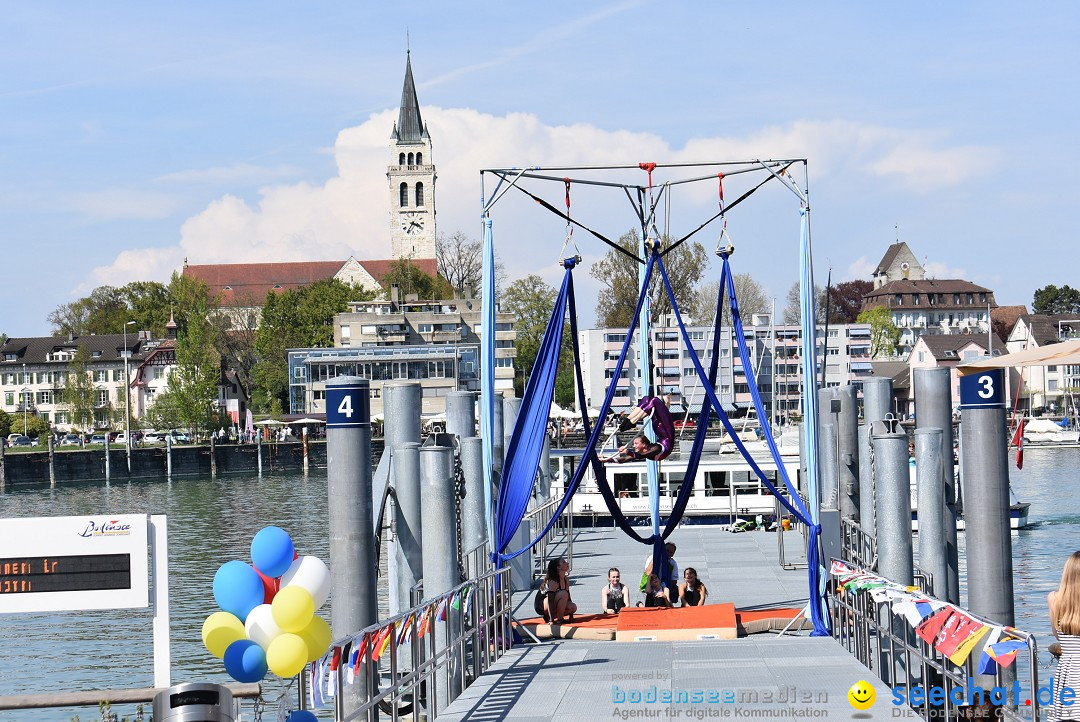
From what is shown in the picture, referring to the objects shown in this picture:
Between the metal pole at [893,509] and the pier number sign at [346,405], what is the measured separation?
21.5 feet

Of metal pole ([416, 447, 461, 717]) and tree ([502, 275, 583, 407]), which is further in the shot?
tree ([502, 275, 583, 407])

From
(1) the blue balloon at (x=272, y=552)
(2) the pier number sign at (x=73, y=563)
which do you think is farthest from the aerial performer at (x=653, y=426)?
(2) the pier number sign at (x=73, y=563)

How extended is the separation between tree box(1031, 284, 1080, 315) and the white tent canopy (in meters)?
167

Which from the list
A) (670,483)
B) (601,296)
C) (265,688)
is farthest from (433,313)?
(265,688)

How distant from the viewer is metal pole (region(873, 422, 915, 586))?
50.6 feet

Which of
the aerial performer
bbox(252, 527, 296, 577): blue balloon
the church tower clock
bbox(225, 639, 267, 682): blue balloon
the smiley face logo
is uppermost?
the church tower clock

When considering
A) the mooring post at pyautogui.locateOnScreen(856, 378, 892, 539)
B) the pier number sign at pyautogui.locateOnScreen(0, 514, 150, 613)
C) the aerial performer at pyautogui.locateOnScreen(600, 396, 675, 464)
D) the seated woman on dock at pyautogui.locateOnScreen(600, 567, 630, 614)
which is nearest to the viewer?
the pier number sign at pyautogui.locateOnScreen(0, 514, 150, 613)

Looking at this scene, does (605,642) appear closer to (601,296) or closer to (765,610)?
(765,610)

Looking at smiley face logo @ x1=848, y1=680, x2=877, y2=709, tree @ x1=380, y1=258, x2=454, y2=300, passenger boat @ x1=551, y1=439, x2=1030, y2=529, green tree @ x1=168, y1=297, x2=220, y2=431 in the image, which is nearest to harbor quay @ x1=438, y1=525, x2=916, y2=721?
smiley face logo @ x1=848, y1=680, x2=877, y2=709

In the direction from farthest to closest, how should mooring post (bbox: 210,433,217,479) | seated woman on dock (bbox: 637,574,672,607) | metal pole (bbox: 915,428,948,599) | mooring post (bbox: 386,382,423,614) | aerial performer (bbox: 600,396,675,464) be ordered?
1. mooring post (bbox: 210,433,217,479)
2. aerial performer (bbox: 600,396,675,464)
3. seated woman on dock (bbox: 637,574,672,607)
4. mooring post (bbox: 386,382,423,614)
5. metal pole (bbox: 915,428,948,599)

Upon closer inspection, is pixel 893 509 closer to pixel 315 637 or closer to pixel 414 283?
pixel 315 637

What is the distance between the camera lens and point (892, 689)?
41.5ft

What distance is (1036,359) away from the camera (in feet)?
43.9

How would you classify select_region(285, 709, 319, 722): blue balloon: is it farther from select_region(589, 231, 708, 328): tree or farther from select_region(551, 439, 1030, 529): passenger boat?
select_region(589, 231, 708, 328): tree
